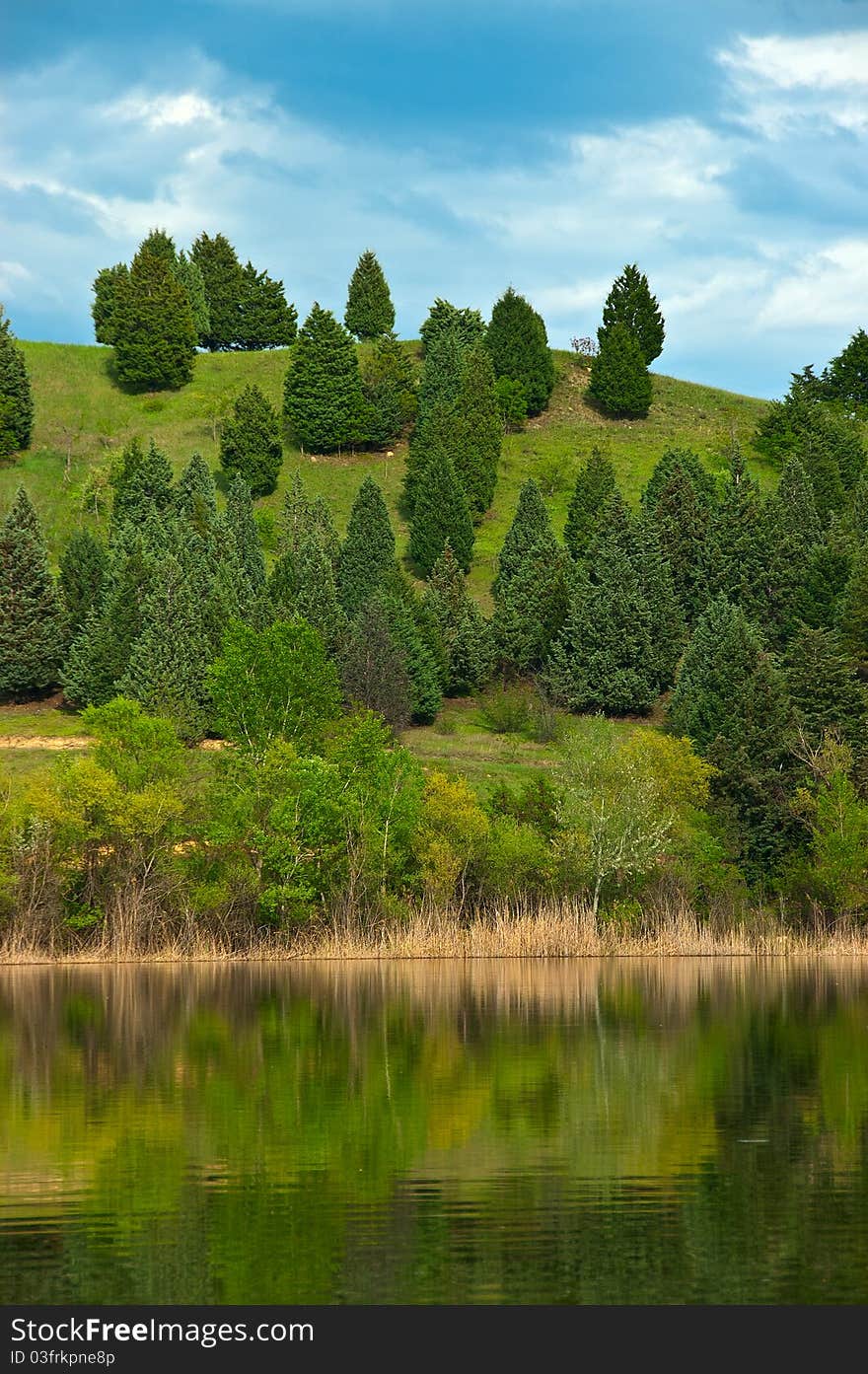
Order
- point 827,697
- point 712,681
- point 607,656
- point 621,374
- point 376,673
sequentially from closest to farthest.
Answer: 1. point 827,697
2. point 712,681
3. point 376,673
4. point 607,656
5. point 621,374

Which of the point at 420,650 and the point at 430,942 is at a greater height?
the point at 420,650

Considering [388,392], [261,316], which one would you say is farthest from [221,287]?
[388,392]

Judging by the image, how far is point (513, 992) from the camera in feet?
142

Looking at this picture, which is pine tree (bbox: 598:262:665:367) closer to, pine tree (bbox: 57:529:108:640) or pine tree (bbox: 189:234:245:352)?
pine tree (bbox: 189:234:245:352)

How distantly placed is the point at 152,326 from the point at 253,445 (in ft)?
72.8

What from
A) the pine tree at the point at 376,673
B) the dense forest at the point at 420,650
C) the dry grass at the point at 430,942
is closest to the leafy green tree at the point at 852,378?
the dense forest at the point at 420,650

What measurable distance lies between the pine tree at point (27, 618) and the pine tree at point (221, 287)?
237ft

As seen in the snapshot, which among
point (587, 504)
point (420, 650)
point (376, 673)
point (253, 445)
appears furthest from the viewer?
point (253, 445)

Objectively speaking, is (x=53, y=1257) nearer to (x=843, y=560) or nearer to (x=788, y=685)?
(x=788, y=685)

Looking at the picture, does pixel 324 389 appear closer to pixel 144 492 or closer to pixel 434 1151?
pixel 144 492

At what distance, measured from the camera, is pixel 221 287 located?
162375 millimetres

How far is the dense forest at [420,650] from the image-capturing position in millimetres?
58344

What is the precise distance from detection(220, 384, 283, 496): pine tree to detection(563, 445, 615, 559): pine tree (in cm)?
2462

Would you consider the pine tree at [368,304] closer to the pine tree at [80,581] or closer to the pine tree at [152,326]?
the pine tree at [152,326]
